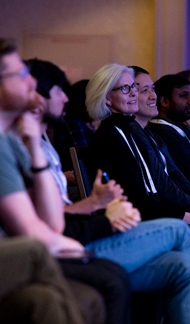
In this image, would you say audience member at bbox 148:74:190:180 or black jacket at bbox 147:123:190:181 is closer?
black jacket at bbox 147:123:190:181

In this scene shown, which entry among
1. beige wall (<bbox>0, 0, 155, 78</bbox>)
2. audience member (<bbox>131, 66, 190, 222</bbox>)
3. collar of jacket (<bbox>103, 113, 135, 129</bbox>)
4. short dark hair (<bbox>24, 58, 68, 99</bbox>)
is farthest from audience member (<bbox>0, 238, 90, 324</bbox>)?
beige wall (<bbox>0, 0, 155, 78</bbox>)

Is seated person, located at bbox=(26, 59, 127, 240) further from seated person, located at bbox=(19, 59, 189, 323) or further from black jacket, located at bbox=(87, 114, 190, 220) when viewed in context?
black jacket, located at bbox=(87, 114, 190, 220)

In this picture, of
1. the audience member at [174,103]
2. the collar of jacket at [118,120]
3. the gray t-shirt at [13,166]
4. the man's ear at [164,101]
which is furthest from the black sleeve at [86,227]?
the man's ear at [164,101]

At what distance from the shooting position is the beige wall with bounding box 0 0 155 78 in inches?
234

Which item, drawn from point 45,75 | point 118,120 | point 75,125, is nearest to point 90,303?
point 45,75

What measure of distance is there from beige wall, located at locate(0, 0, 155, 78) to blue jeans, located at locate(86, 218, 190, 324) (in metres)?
3.97

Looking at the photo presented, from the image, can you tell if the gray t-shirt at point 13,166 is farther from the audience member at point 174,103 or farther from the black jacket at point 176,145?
the audience member at point 174,103

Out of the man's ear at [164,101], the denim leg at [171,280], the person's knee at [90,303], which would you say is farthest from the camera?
→ the man's ear at [164,101]

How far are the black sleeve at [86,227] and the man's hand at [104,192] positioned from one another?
66mm

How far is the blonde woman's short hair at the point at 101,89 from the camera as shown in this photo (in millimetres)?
3082

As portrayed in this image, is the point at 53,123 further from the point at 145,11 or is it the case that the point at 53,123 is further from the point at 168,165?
the point at 145,11

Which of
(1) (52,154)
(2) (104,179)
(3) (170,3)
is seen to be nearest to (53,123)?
(1) (52,154)

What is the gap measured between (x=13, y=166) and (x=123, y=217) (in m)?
0.64

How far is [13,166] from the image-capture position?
5.29 feet
